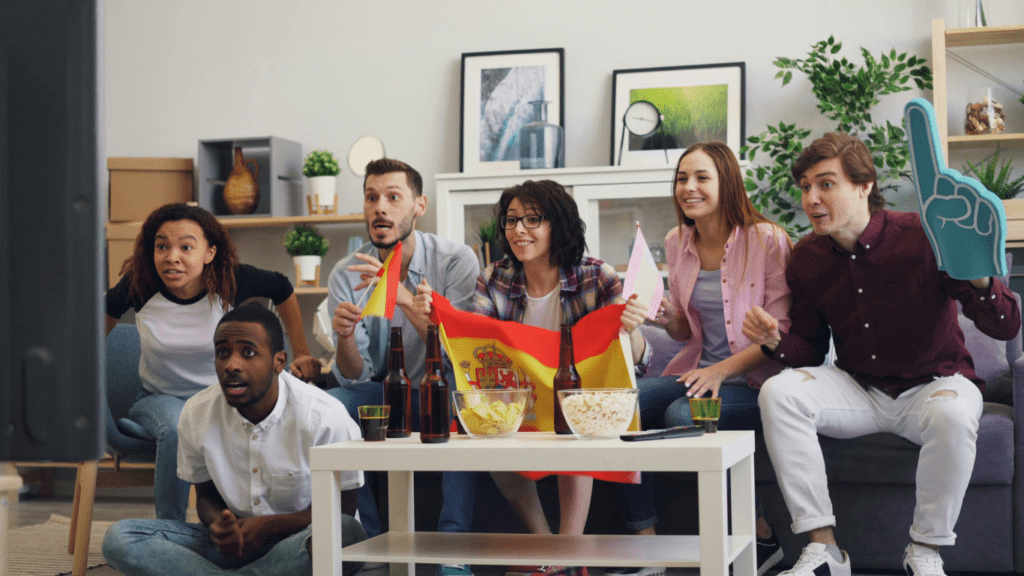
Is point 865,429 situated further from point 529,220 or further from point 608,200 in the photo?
point 608,200

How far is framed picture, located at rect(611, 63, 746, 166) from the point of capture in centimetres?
410

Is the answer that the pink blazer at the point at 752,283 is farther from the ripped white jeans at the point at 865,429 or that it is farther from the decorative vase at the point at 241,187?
the decorative vase at the point at 241,187

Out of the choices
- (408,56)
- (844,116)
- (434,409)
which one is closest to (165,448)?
(434,409)

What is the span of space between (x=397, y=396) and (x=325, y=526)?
293 millimetres

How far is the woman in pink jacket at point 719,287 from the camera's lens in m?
2.30

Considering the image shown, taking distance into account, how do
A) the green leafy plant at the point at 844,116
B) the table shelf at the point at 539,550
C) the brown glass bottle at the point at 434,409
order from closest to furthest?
the table shelf at the point at 539,550
the brown glass bottle at the point at 434,409
the green leafy plant at the point at 844,116

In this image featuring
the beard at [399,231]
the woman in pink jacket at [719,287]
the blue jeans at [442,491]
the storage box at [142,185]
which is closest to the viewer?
the blue jeans at [442,491]

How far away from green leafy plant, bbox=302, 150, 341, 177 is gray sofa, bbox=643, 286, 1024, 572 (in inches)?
102

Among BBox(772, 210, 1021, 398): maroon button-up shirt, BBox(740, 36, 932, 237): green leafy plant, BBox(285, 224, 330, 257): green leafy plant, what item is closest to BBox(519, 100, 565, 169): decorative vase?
BBox(740, 36, 932, 237): green leafy plant

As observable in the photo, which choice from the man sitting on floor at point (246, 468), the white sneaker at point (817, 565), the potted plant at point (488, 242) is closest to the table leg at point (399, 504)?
the man sitting on floor at point (246, 468)

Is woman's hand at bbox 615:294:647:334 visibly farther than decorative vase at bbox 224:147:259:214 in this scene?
No

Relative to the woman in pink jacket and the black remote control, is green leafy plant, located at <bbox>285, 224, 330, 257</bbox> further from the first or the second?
the black remote control

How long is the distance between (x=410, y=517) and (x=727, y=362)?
34.2 inches

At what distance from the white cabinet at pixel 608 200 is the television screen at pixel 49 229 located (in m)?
3.57
